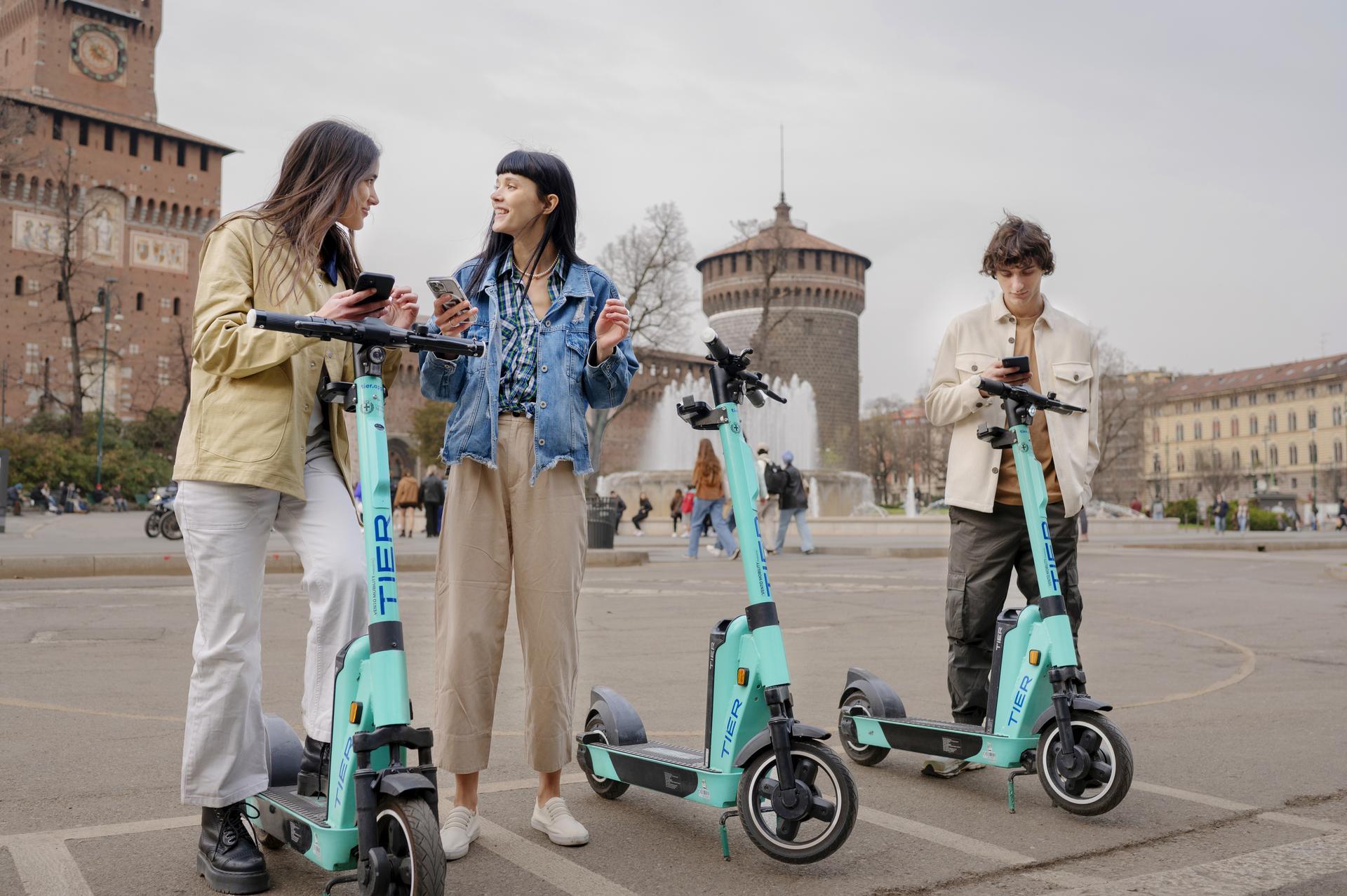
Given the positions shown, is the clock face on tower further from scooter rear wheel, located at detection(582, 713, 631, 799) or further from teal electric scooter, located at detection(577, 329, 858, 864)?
teal electric scooter, located at detection(577, 329, 858, 864)

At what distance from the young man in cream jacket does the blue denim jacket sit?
1.39 metres

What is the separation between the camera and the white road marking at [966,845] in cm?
296

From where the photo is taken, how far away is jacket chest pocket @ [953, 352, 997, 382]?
14.2 feet

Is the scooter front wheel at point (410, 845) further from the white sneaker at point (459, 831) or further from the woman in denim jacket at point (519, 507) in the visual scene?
the woman in denim jacket at point (519, 507)

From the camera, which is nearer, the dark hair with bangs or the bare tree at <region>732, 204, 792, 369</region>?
the dark hair with bangs

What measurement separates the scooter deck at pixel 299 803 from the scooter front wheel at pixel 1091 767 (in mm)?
2096

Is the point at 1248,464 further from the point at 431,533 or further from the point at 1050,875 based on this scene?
the point at 1050,875

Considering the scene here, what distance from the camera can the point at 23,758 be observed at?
4137 millimetres

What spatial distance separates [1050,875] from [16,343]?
67.3 m

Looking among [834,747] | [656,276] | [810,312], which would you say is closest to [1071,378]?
[834,747]

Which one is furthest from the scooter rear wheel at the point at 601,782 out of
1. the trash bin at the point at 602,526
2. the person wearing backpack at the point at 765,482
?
the person wearing backpack at the point at 765,482

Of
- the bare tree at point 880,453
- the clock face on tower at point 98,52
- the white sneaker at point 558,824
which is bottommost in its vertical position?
the white sneaker at point 558,824

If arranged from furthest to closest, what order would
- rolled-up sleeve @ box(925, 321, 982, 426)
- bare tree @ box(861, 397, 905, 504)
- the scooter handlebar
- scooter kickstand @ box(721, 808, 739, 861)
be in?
1. bare tree @ box(861, 397, 905, 504)
2. rolled-up sleeve @ box(925, 321, 982, 426)
3. scooter kickstand @ box(721, 808, 739, 861)
4. the scooter handlebar

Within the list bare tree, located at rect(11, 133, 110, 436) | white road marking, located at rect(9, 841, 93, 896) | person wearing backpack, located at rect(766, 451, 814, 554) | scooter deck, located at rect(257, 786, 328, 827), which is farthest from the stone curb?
bare tree, located at rect(11, 133, 110, 436)
